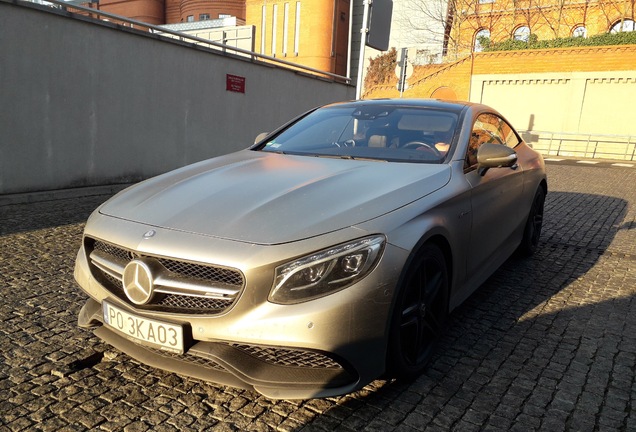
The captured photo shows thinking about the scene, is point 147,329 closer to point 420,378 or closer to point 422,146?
point 420,378

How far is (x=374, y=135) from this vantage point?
12.0ft

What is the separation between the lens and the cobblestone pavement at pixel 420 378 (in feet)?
7.62

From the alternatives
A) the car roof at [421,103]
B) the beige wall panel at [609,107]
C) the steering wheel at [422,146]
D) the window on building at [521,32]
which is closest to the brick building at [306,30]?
the window on building at [521,32]

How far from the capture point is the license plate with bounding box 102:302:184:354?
7.02 ft

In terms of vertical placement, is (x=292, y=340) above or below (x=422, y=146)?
below

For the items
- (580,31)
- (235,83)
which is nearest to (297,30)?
(580,31)

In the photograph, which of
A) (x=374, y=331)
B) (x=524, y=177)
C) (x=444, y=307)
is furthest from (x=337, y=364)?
(x=524, y=177)

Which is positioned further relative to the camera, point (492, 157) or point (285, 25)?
point (285, 25)

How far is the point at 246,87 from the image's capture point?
35.1 feet

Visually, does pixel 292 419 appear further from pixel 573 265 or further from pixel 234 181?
pixel 573 265

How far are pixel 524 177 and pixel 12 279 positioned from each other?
14.3 feet

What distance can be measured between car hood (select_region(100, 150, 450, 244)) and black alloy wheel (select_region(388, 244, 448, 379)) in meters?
0.35

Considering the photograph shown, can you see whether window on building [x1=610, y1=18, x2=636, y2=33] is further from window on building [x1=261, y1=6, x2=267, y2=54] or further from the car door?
the car door

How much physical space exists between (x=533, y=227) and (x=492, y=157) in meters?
2.13
